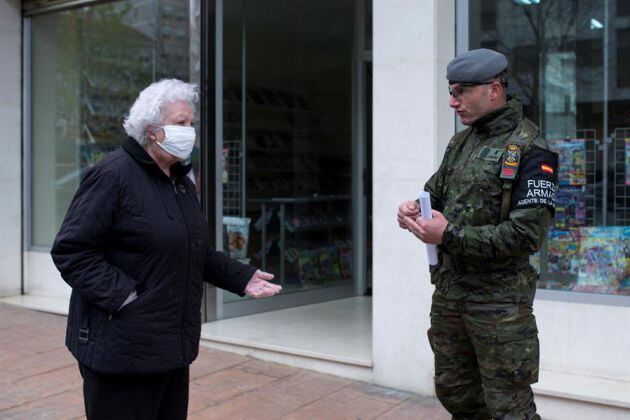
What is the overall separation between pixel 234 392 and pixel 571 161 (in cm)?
271

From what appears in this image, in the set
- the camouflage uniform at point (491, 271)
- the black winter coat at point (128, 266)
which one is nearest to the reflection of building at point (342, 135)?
the camouflage uniform at point (491, 271)

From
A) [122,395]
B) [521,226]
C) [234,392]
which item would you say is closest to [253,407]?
[234,392]

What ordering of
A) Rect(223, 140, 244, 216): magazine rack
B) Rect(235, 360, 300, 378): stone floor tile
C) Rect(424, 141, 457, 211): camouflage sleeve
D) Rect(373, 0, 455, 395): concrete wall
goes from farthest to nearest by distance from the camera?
Rect(223, 140, 244, 216): magazine rack
Rect(235, 360, 300, 378): stone floor tile
Rect(373, 0, 455, 395): concrete wall
Rect(424, 141, 457, 211): camouflage sleeve

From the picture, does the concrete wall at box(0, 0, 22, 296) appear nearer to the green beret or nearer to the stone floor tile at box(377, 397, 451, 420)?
the stone floor tile at box(377, 397, 451, 420)

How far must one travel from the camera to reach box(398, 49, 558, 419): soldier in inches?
108

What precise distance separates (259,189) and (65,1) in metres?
2.93

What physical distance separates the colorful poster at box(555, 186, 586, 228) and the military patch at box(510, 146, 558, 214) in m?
2.17

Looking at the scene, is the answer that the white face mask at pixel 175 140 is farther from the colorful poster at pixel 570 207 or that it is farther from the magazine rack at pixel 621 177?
the magazine rack at pixel 621 177

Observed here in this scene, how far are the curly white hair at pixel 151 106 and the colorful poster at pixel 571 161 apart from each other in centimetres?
A: 295

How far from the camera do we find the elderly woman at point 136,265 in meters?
2.54

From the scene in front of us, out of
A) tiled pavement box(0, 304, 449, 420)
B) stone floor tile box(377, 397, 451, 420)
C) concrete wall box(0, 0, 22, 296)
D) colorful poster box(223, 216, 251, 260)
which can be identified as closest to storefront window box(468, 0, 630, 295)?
stone floor tile box(377, 397, 451, 420)

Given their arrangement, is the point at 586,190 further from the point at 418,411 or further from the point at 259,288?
the point at 259,288

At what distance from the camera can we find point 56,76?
7.96m

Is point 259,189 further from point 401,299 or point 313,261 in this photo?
point 401,299
